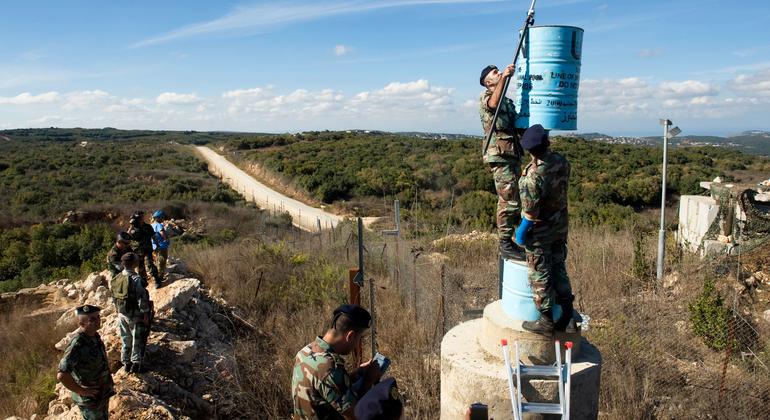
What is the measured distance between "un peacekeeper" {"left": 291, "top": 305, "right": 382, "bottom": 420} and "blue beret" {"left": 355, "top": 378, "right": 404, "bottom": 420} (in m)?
0.39

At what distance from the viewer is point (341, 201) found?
2645 cm

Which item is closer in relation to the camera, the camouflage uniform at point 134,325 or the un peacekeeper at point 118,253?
the camouflage uniform at point 134,325

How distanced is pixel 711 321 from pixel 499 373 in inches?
203

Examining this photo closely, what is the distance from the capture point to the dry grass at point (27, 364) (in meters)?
5.92

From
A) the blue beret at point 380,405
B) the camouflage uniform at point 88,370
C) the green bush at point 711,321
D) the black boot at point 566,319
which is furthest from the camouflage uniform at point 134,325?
the green bush at point 711,321

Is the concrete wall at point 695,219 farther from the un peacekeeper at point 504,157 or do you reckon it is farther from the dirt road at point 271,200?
the dirt road at point 271,200

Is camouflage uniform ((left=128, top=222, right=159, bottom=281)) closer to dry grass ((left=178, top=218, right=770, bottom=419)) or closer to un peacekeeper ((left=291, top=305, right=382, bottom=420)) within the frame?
dry grass ((left=178, top=218, right=770, bottom=419))

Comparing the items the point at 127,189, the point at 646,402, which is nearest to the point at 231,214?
the point at 127,189

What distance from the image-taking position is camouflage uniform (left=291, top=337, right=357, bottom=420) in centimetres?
299

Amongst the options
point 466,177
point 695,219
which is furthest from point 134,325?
point 466,177

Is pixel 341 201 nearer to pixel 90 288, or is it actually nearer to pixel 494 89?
pixel 90 288

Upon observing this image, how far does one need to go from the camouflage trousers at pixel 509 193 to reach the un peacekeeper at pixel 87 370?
3623mm

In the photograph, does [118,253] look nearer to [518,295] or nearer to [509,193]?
[509,193]

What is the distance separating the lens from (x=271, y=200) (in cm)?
2856
